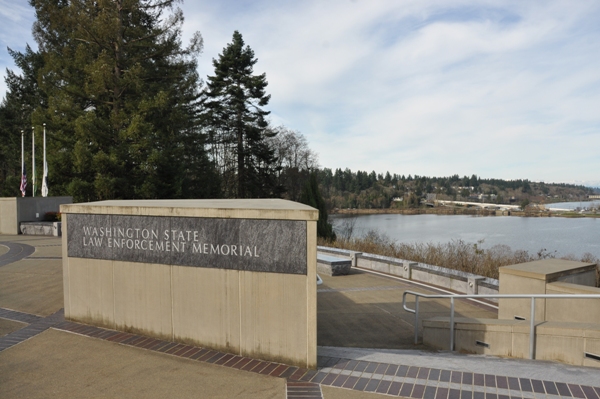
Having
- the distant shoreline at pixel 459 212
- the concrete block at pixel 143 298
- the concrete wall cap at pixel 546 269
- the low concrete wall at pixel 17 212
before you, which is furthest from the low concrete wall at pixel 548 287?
the distant shoreline at pixel 459 212

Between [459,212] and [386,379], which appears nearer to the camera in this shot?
[386,379]

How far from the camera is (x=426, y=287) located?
11.8 meters

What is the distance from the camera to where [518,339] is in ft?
20.4

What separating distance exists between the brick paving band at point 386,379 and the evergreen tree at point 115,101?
20.4 meters

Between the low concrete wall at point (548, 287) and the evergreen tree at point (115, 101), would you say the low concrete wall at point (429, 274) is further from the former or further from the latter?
the evergreen tree at point (115, 101)

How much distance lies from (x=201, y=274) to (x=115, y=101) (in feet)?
74.4

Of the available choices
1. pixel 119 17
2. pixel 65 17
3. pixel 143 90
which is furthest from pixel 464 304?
pixel 65 17

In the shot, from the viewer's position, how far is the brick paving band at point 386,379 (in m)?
4.01

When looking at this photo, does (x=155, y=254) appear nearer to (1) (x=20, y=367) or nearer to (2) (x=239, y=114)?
(1) (x=20, y=367)

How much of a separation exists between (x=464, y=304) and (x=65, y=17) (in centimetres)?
2636

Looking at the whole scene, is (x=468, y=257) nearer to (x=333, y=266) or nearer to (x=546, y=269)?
(x=333, y=266)

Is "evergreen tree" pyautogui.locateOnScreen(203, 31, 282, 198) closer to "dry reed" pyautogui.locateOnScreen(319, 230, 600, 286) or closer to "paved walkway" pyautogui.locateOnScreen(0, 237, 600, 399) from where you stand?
"dry reed" pyautogui.locateOnScreen(319, 230, 600, 286)

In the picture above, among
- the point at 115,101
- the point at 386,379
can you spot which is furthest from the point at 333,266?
the point at 115,101

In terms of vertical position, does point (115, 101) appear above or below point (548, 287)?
above
